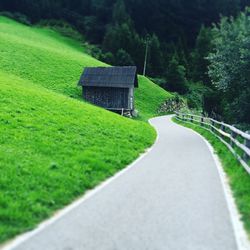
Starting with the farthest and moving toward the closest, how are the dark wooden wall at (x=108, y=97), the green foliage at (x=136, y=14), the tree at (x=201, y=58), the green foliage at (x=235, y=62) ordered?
1. the green foliage at (x=136, y=14)
2. the tree at (x=201, y=58)
3. the dark wooden wall at (x=108, y=97)
4. the green foliage at (x=235, y=62)

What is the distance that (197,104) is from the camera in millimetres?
77938

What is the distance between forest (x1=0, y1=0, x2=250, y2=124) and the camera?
2467 centimetres

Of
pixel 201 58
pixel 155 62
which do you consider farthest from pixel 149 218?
pixel 201 58

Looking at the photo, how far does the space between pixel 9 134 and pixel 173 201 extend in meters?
8.46

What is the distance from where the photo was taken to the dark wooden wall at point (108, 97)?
46875mm

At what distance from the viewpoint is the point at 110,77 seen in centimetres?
4809

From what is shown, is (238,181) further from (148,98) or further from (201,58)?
(201,58)

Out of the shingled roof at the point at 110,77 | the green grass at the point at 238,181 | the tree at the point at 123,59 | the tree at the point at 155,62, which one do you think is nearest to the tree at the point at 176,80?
the tree at the point at 155,62

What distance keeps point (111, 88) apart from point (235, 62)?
83.0 ft

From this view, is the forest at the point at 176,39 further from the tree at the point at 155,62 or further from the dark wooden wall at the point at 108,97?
the dark wooden wall at the point at 108,97

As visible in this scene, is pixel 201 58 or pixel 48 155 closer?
pixel 48 155

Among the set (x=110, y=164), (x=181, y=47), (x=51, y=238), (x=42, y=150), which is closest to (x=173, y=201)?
(x=51, y=238)

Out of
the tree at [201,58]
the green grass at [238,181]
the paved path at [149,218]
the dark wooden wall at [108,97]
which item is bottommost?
the dark wooden wall at [108,97]

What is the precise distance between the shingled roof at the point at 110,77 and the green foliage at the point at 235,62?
21.6 m
